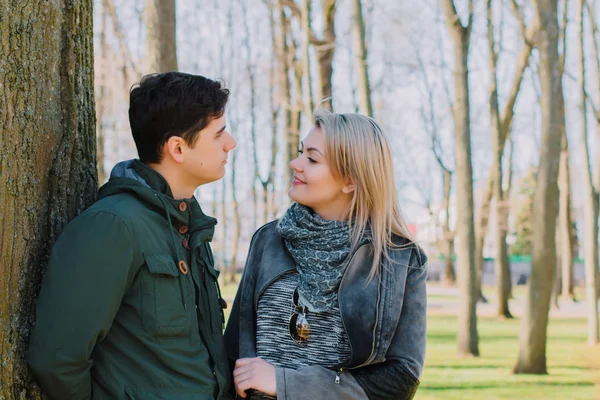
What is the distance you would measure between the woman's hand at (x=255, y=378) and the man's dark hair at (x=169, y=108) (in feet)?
2.72

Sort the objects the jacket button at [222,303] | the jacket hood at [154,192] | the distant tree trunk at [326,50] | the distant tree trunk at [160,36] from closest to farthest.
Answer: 1. the jacket hood at [154,192]
2. the jacket button at [222,303]
3. the distant tree trunk at [160,36]
4. the distant tree trunk at [326,50]

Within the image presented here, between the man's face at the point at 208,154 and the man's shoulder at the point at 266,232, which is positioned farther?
the man's shoulder at the point at 266,232

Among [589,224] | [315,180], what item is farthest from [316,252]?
[589,224]

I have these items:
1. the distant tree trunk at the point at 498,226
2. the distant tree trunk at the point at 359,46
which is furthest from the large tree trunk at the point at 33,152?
the distant tree trunk at the point at 498,226

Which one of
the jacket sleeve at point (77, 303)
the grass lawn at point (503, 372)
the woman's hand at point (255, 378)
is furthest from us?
the grass lawn at point (503, 372)

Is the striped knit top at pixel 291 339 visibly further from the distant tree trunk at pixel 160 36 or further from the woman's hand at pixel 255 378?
the distant tree trunk at pixel 160 36

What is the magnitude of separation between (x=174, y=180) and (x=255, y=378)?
2.55 feet

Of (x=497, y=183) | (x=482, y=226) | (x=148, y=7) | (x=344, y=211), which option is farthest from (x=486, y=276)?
(x=344, y=211)

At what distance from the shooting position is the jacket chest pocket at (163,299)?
241cm

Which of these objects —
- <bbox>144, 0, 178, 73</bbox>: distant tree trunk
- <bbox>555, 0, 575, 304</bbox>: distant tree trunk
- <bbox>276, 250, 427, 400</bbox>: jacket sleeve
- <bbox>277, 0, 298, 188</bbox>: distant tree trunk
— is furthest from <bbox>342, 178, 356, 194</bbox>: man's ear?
<bbox>555, 0, 575, 304</bbox>: distant tree trunk

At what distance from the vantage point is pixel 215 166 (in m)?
2.80

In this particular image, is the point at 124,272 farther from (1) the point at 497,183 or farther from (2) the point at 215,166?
(1) the point at 497,183

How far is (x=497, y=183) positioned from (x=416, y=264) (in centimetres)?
2045

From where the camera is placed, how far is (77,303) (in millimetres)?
2223
